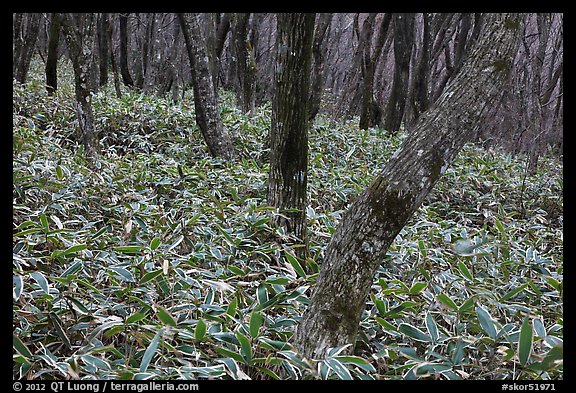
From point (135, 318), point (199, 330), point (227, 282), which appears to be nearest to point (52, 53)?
point (227, 282)

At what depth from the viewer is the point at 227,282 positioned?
2742 millimetres

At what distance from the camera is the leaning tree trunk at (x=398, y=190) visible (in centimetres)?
212

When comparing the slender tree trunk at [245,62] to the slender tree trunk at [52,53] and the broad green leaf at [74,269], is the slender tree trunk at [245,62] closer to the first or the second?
the slender tree trunk at [52,53]

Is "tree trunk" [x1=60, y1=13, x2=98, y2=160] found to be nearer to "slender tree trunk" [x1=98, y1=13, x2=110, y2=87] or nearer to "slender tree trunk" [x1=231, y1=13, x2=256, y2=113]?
"slender tree trunk" [x1=231, y1=13, x2=256, y2=113]

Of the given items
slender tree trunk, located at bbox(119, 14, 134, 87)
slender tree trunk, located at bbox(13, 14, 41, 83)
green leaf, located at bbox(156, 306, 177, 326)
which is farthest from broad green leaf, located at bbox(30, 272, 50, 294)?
slender tree trunk, located at bbox(119, 14, 134, 87)

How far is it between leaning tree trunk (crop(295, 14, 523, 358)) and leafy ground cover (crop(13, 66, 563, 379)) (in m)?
0.20

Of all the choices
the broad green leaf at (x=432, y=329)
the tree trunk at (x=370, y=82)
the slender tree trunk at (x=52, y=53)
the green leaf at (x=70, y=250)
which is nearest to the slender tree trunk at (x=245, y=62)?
the tree trunk at (x=370, y=82)

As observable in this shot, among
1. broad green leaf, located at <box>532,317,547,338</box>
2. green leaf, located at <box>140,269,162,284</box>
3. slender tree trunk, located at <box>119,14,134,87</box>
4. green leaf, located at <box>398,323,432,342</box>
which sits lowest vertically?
green leaf, located at <box>398,323,432,342</box>

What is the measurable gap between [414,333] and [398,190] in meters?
0.71

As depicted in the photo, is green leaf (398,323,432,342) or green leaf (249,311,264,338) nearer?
green leaf (249,311,264,338)

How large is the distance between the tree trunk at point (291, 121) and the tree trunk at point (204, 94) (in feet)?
8.11

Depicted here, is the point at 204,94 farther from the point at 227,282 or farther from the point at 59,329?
the point at 59,329

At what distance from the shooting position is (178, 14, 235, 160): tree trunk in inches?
226

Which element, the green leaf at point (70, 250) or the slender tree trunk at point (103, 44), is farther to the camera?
the slender tree trunk at point (103, 44)
